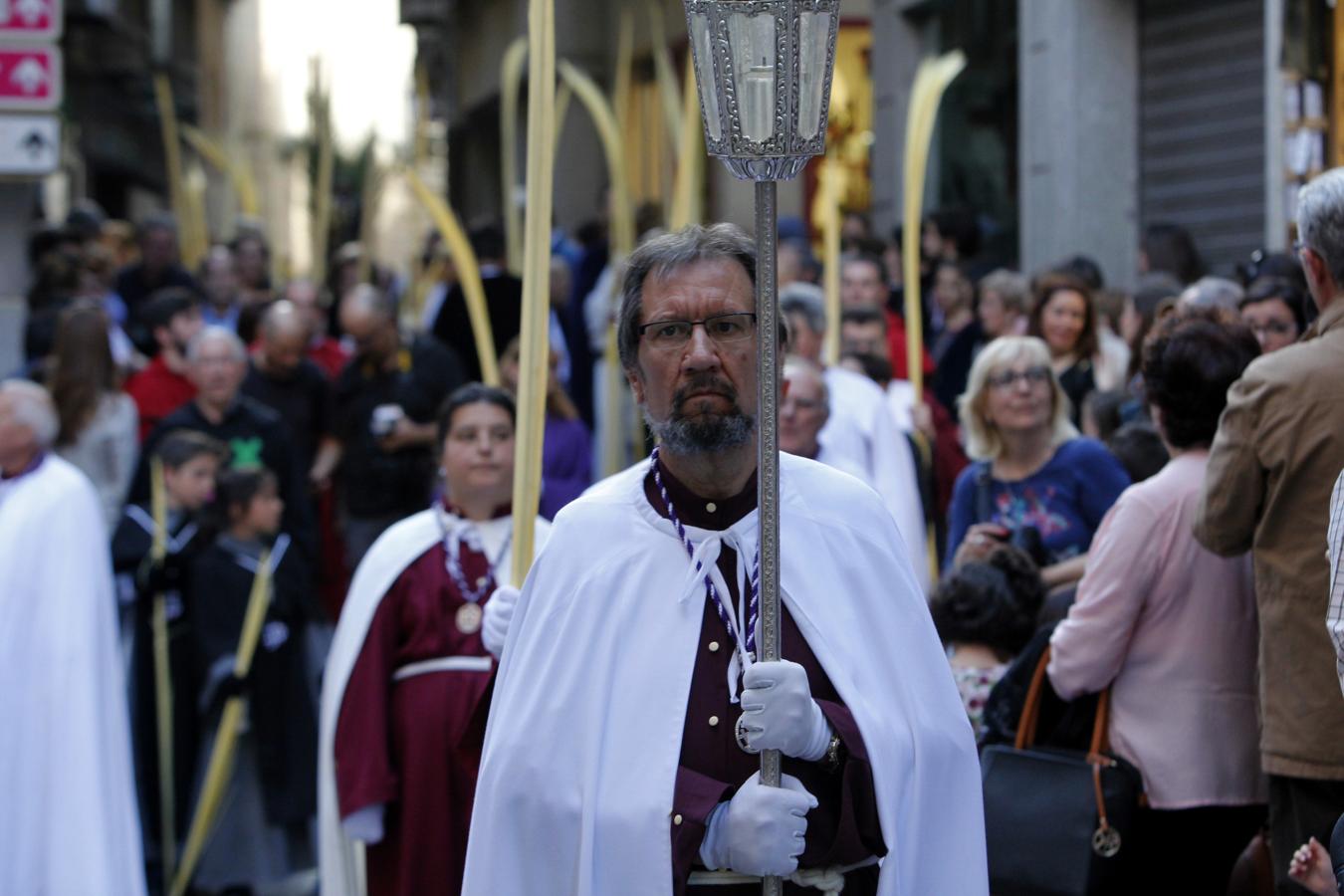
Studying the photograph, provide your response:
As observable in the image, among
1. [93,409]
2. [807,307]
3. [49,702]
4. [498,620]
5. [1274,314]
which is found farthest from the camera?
[93,409]

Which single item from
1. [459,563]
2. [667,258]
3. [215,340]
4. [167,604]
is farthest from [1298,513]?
[215,340]

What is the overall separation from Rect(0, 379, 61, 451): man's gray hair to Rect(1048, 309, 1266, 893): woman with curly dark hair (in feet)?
11.0

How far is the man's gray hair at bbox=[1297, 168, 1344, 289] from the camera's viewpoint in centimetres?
425

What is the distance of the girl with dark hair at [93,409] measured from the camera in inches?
354

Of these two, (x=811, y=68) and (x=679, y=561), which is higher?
(x=811, y=68)

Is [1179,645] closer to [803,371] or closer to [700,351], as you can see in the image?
[700,351]

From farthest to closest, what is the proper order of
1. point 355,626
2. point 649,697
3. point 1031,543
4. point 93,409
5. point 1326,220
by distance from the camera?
point 93,409
point 1031,543
point 355,626
point 1326,220
point 649,697

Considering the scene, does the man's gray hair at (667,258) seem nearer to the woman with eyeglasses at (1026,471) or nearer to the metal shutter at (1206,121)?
the woman with eyeglasses at (1026,471)

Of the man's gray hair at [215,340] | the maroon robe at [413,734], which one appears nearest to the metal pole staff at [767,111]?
the maroon robe at [413,734]

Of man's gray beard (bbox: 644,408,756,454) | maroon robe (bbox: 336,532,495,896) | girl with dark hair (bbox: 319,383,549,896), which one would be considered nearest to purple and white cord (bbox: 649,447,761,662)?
man's gray beard (bbox: 644,408,756,454)

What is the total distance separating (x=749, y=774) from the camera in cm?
349

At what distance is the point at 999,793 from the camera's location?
16.1 ft

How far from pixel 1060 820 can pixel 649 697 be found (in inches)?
65.4

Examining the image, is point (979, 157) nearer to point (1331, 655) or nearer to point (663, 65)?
point (663, 65)
